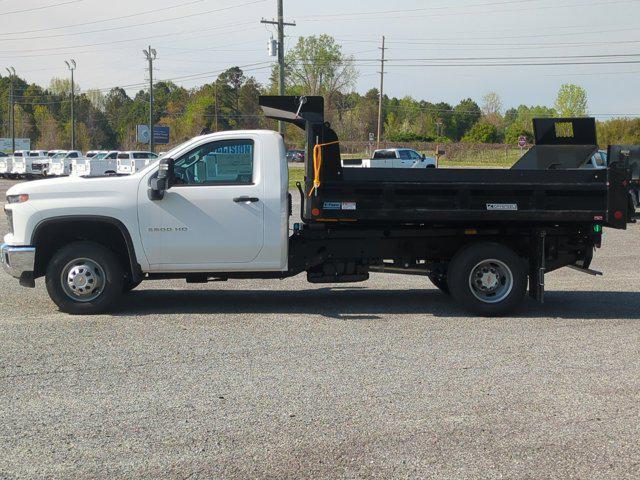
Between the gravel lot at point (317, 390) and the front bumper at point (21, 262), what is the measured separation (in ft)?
1.57

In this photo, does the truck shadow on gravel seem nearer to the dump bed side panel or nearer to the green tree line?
the dump bed side panel

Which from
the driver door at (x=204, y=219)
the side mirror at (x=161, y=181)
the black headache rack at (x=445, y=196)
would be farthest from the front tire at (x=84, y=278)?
the black headache rack at (x=445, y=196)

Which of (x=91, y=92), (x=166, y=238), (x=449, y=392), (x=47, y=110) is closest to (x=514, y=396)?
(x=449, y=392)

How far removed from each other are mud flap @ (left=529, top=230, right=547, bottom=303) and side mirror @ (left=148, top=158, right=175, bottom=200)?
4.31m

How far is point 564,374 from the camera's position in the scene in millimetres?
7016

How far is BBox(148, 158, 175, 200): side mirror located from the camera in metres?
9.11

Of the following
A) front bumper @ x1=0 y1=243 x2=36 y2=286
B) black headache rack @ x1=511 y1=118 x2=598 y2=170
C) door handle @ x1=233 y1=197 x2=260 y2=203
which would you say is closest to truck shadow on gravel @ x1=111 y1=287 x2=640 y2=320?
front bumper @ x1=0 y1=243 x2=36 y2=286

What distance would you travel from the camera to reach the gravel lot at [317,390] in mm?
5031

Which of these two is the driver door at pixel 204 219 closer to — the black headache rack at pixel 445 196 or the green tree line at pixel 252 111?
the black headache rack at pixel 445 196

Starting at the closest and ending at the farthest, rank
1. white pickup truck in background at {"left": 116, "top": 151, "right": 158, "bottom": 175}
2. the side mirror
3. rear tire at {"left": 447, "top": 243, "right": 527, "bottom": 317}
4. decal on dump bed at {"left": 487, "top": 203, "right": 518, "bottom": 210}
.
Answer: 1. the side mirror
2. decal on dump bed at {"left": 487, "top": 203, "right": 518, "bottom": 210}
3. rear tire at {"left": 447, "top": 243, "right": 527, "bottom": 317}
4. white pickup truck in background at {"left": 116, "top": 151, "right": 158, "bottom": 175}

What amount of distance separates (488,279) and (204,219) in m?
3.40

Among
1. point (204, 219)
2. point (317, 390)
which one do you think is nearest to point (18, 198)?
point (204, 219)

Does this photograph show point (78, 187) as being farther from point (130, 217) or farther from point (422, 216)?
point (422, 216)

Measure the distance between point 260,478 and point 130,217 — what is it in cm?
505
